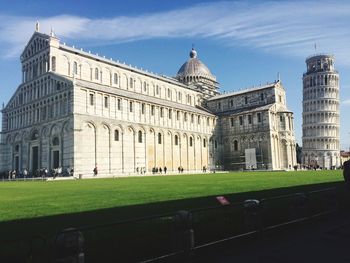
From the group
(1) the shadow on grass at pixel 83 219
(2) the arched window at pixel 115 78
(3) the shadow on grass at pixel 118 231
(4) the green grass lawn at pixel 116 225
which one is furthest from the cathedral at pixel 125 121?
(3) the shadow on grass at pixel 118 231

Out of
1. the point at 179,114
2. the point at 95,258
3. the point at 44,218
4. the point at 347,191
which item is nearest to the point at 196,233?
the point at 95,258

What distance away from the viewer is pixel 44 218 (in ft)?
30.0

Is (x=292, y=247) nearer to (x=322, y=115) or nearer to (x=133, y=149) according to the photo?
(x=133, y=149)

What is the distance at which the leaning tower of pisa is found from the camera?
10181cm

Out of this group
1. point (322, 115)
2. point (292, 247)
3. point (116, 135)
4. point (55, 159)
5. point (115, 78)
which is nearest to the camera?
point (292, 247)

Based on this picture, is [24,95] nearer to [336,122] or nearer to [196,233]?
[196,233]

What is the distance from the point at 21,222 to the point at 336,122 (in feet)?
353

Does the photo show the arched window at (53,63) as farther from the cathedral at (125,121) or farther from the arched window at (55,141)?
the arched window at (55,141)

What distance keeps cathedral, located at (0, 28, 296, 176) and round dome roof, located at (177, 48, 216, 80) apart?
2.57m

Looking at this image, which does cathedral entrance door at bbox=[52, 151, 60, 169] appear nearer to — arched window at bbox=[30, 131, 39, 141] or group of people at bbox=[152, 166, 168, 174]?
arched window at bbox=[30, 131, 39, 141]

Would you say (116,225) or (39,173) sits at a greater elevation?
(39,173)

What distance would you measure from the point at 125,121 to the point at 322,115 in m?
71.7

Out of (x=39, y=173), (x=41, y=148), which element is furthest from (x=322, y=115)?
(x=39, y=173)

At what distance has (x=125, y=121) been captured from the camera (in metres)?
50.5
